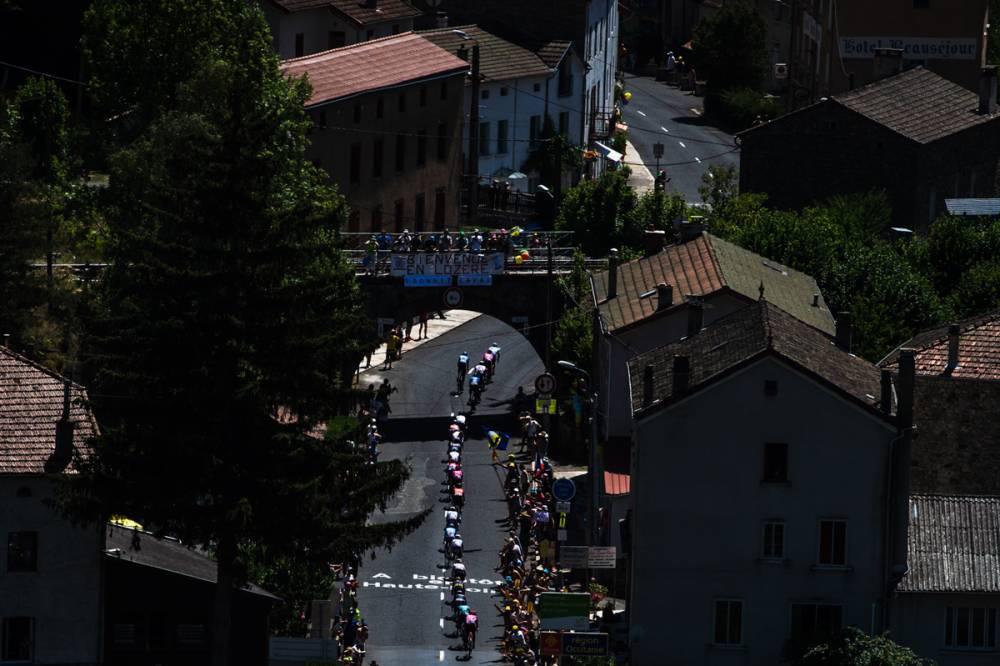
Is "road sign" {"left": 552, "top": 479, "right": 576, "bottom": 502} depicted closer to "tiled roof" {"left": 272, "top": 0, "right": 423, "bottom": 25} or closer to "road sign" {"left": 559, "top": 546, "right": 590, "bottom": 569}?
"road sign" {"left": 559, "top": 546, "right": 590, "bottom": 569}

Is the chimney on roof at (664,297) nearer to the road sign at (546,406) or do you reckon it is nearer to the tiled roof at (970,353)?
the tiled roof at (970,353)

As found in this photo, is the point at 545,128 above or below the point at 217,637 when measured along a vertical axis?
above

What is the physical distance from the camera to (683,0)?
173 meters

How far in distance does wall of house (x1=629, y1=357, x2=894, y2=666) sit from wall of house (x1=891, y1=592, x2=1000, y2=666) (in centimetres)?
78

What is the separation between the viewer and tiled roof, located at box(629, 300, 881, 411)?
68438 millimetres

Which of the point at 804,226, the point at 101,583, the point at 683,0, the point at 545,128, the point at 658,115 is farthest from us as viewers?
the point at 683,0

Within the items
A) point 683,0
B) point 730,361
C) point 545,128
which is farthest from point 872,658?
point 683,0

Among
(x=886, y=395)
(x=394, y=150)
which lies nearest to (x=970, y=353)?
(x=886, y=395)

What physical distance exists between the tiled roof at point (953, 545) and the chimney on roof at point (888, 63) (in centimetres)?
4976

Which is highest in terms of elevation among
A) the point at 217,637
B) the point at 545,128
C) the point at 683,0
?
the point at 683,0

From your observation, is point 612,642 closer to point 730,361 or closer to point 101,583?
point 730,361

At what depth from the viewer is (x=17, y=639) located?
69438 millimetres

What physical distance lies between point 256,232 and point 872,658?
17.8 metres

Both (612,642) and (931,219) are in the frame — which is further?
(931,219)
